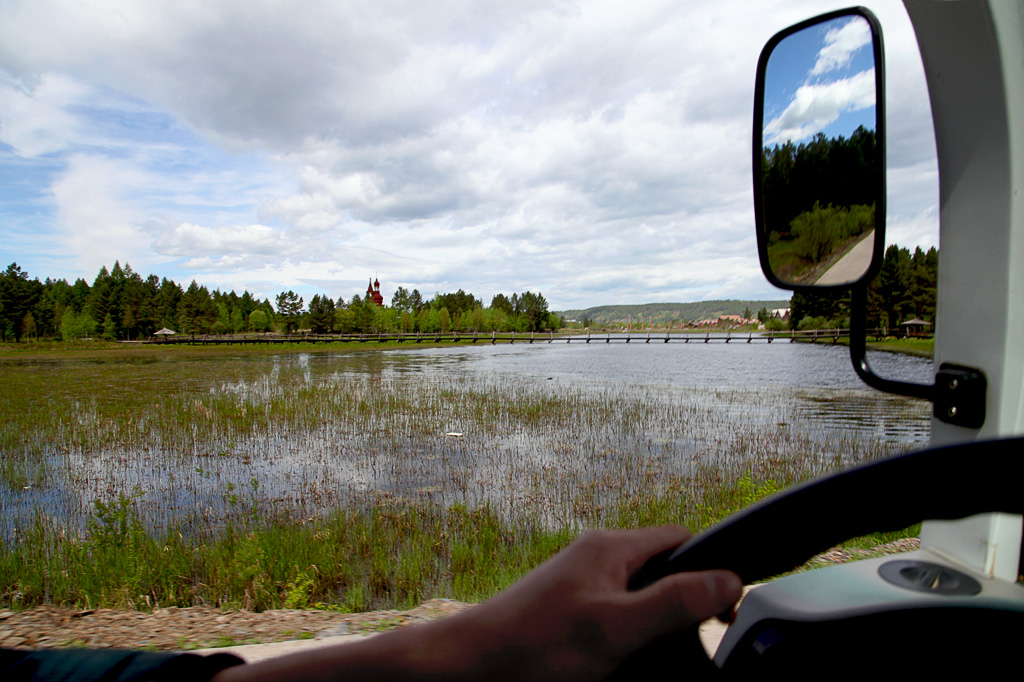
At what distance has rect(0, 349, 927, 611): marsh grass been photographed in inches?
196

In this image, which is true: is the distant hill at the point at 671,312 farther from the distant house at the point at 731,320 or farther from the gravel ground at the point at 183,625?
the gravel ground at the point at 183,625

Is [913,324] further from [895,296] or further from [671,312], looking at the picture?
[671,312]

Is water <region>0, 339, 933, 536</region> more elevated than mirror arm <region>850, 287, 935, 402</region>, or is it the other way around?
mirror arm <region>850, 287, 935, 402</region>

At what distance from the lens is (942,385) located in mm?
1165

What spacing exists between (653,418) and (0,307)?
80908mm

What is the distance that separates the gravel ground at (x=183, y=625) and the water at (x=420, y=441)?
291cm

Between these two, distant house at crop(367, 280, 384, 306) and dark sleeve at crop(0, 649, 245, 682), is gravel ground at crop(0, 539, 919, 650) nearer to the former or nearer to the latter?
dark sleeve at crop(0, 649, 245, 682)

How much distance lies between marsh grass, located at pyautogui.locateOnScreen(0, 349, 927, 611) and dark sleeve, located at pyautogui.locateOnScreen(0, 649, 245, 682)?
4.19m

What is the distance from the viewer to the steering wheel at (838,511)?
62 centimetres

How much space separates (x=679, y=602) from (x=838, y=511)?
0.25m

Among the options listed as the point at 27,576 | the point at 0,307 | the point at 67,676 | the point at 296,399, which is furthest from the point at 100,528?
the point at 0,307

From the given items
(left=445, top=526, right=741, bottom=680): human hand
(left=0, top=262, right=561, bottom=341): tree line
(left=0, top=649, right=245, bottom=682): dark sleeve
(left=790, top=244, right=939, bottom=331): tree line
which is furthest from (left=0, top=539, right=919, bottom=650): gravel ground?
(left=0, top=262, right=561, bottom=341): tree line

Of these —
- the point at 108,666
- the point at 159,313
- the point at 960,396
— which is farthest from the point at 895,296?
the point at 159,313

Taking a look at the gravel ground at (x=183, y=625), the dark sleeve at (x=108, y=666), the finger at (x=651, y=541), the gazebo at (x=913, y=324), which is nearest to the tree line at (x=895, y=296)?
the gazebo at (x=913, y=324)
